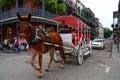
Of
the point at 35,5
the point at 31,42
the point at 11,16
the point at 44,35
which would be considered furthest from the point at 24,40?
the point at 35,5

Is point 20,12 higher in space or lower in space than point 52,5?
lower

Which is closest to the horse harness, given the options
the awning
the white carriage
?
the white carriage

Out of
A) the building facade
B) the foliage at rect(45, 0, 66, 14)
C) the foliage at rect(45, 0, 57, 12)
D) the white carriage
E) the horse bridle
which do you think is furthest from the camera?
the foliage at rect(45, 0, 66, 14)

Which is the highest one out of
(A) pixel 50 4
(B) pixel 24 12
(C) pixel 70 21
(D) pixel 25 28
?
(A) pixel 50 4

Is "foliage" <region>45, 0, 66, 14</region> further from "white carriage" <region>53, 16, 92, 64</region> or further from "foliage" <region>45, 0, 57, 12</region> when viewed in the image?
"white carriage" <region>53, 16, 92, 64</region>

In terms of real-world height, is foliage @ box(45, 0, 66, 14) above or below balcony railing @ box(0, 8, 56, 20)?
above

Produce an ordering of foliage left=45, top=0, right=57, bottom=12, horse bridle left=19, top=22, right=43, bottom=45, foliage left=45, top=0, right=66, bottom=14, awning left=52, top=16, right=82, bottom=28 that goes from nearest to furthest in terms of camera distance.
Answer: horse bridle left=19, top=22, right=43, bottom=45 → awning left=52, top=16, right=82, bottom=28 → foliage left=45, top=0, right=57, bottom=12 → foliage left=45, top=0, right=66, bottom=14

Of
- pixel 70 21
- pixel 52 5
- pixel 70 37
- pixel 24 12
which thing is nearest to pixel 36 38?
pixel 70 37

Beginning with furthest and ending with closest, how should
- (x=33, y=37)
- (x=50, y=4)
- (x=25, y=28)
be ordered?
(x=50, y=4), (x=33, y=37), (x=25, y=28)

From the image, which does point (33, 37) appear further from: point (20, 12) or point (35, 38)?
point (20, 12)

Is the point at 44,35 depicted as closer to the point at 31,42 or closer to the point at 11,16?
the point at 31,42

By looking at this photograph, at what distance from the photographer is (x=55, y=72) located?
11.1 meters

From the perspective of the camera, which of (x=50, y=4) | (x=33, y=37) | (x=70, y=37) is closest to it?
(x=33, y=37)

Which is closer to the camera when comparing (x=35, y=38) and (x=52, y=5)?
(x=35, y=38)
